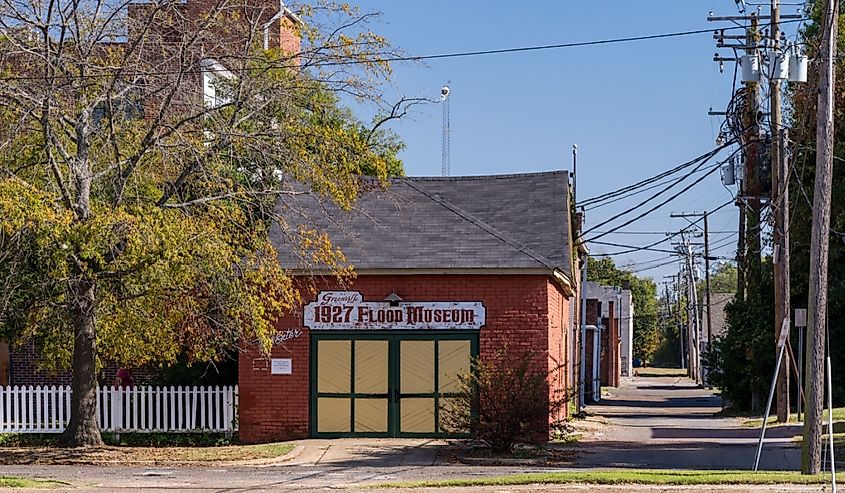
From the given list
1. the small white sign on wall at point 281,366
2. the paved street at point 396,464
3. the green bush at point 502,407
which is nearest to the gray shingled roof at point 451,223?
the small white sign on wall at point 281,366

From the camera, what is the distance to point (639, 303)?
419 feet

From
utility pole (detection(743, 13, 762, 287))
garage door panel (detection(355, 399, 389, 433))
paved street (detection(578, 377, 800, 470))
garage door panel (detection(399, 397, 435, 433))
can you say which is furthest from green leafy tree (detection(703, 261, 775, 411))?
garage door panel (detection(355, 399, 389, 433))

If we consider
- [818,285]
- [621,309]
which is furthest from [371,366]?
[621,309]

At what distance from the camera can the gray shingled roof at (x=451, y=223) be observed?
24.0 metres

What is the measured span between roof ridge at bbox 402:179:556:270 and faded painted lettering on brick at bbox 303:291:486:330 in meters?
1.54

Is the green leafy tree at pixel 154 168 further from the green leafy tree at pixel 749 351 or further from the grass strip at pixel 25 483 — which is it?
the green leafy tree at pixel 749 351

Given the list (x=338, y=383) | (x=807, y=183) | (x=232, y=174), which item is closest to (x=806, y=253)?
(x=807, y=183)

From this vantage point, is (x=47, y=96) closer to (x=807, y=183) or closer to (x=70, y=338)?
(x=70, y=338)

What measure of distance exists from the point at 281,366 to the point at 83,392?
400 centimetres

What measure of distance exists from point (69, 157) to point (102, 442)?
5.86 metres

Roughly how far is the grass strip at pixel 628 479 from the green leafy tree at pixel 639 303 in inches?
3553

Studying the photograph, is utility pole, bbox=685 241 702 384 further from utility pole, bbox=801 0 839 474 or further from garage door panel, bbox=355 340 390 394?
utility pole, bbox=801 0 839 474

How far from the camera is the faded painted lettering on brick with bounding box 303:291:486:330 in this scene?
23.9m

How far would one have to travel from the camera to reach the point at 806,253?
117 ft
